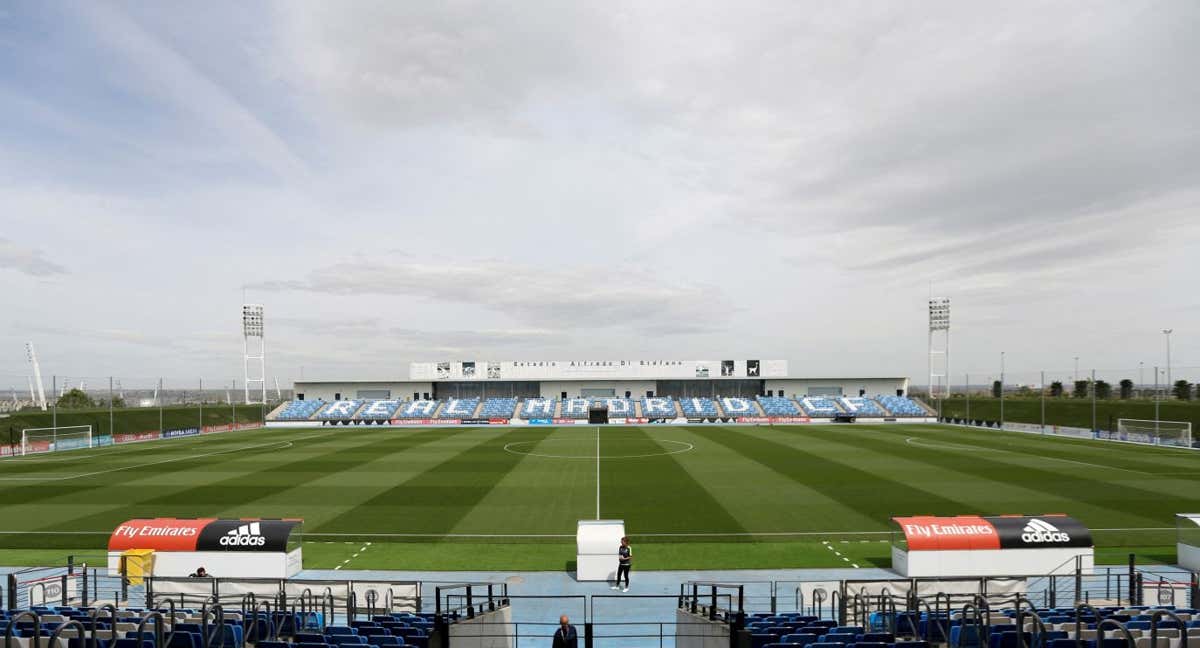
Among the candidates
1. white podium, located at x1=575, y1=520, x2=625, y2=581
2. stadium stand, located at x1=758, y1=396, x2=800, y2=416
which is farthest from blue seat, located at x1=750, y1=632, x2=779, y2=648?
stadium stand, located at x1=758, y1=396, x2=800, y2=416

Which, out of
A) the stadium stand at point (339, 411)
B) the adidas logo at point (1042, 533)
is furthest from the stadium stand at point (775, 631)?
the stadium stand at point (339, 411)

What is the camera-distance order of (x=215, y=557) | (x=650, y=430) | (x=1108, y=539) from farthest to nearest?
(x=650, y=430), (x=1108, y=539), (x=215, y=557)

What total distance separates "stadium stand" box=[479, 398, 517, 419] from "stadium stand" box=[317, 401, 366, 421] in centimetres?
1971

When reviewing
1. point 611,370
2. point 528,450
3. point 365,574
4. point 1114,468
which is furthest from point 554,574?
point 611,370

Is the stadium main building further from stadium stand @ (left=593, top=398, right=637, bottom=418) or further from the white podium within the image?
the white podium

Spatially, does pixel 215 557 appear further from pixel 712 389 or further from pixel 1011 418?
pixel 1011 418

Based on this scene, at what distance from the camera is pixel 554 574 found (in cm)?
2064

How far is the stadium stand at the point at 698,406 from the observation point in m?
93.8

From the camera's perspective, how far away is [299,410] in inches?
3824

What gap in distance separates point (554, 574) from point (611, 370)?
3218 inches

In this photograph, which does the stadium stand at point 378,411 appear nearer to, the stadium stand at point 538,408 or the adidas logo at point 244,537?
the stadium stand at point 538,408

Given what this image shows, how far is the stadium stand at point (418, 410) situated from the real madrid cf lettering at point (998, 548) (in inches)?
3213

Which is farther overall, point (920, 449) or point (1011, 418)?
point (1011, 418)

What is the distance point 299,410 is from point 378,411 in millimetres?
12292
